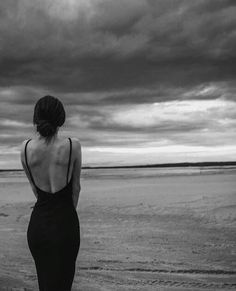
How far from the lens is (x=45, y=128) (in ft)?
9.23

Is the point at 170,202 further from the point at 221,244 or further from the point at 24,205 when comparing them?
the point at 221,244

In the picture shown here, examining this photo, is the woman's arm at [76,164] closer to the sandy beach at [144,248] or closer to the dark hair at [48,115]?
the dark hair at [48,115]

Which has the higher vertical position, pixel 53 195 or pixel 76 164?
pixel 76 164

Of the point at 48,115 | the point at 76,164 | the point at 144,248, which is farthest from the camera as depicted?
the point at 144,248

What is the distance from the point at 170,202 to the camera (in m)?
14.5

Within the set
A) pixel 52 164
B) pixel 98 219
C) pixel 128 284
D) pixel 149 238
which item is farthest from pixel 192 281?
pixel 98 219

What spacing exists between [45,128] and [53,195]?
44 centimetres

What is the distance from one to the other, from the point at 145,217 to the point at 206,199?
14.5ft

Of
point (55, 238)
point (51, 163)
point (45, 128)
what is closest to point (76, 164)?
point (51, 163)

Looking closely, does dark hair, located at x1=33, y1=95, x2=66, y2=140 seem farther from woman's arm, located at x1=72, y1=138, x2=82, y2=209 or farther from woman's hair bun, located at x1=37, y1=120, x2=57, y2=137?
woman's arm, located at x1=72, y1=138, x2=82, y2=209

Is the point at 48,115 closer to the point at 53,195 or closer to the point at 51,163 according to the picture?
the point at 51,163

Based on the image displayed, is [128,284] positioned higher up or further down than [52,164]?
further down

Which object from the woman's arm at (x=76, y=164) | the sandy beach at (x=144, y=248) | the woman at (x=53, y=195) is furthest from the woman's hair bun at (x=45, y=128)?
the sandy beach at (x=144, y=248)

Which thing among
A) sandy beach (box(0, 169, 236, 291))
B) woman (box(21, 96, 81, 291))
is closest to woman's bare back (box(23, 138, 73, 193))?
woman (box(21, 96, 81, 291))
